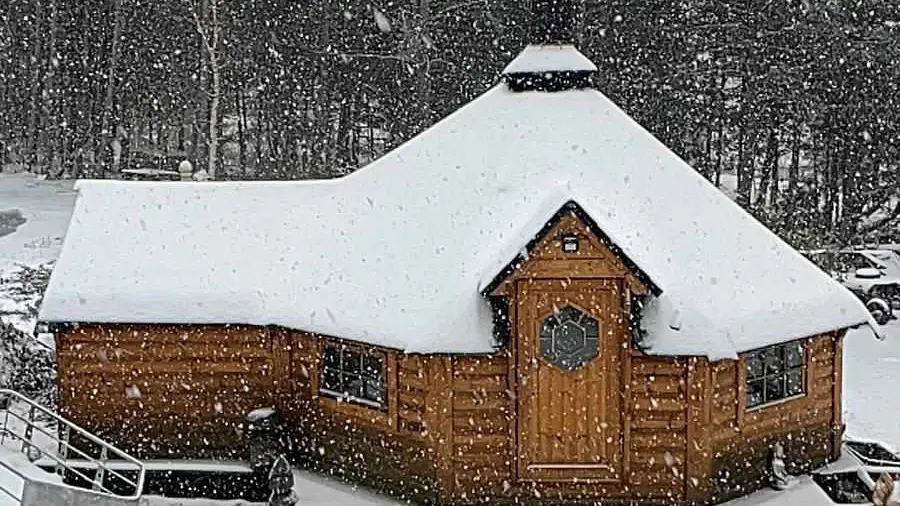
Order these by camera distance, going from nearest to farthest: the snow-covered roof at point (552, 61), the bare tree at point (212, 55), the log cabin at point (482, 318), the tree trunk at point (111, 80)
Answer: the log cabin at point (482, 318)
the snow-covered roof at point (552, 61)
the bare tree at point (212, 55)
the tree trunk at point (111, 80)

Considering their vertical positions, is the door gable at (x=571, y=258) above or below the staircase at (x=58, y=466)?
above

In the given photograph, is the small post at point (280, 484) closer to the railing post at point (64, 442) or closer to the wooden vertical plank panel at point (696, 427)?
the railing post at point (64, 442)

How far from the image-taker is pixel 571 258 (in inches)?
483

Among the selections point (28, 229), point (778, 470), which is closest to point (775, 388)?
point (778, 470)

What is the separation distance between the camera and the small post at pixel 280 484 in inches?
496

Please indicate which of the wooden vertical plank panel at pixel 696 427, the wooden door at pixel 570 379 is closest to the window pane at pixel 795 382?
the wooden vertical plank panel at pixel 696 427

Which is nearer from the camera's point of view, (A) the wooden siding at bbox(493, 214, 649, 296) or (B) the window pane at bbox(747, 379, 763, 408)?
(A) the wooden siding at bbox(493, 214, 649, 296)

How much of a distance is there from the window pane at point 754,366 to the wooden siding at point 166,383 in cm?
569

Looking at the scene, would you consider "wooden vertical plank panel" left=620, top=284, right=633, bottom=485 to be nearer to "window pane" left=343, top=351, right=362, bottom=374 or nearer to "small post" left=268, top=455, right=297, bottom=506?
"window pane" left=343, top=351, right=362, bottom=374

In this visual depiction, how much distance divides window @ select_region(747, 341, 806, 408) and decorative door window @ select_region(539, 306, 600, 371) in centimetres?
192

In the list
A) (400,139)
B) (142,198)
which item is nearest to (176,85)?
(400,139)

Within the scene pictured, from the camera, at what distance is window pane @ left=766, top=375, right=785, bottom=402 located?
13383 millimetres

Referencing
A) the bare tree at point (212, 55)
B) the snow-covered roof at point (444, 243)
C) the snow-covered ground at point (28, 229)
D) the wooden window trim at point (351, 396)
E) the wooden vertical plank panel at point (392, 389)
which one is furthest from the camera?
the bare tree at point (212, 55)

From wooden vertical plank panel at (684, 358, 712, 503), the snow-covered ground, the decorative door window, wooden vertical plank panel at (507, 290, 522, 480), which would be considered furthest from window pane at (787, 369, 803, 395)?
the snow-covered ground
